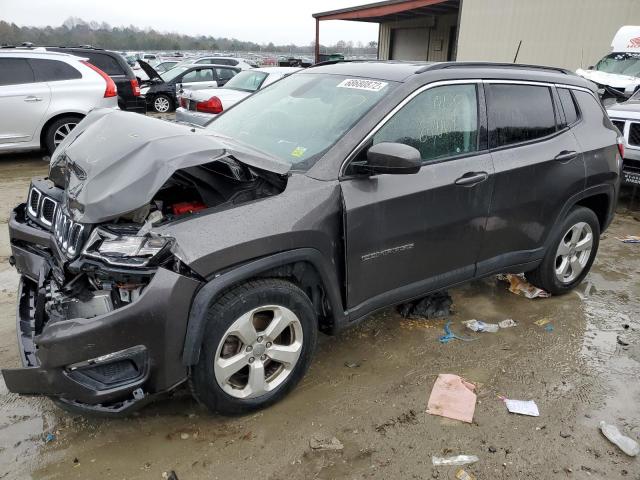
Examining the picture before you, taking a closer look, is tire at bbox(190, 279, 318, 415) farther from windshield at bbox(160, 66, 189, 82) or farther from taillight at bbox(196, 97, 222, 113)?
windshield at bbox(160, 66, 189, 82)

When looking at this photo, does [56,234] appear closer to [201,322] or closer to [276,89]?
[201,322]

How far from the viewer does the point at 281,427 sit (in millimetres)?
2711

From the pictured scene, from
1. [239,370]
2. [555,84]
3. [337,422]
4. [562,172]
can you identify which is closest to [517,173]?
[562,172]

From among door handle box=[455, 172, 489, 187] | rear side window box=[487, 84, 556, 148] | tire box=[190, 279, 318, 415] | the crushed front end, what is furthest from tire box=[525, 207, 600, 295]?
the crushed front end

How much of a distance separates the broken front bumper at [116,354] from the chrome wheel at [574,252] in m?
3.10

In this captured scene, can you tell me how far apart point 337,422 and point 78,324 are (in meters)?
1.41

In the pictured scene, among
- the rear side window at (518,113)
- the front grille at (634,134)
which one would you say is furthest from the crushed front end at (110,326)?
the front grille at (634,134)

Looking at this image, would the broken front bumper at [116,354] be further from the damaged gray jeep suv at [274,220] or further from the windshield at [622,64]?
the windshield at [622,64]

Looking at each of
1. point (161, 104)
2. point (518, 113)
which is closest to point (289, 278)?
point (518, 113)

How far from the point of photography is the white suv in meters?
8.00

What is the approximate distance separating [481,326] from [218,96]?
6.89 m

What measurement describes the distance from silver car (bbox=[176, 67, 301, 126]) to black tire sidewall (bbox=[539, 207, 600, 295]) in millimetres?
5211

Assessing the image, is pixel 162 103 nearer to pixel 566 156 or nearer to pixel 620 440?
pixel 566 156

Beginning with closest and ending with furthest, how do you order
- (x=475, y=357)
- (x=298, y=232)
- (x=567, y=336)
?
(x=298, y=232) → (x=475, y=357) → (x=567, y=336)
